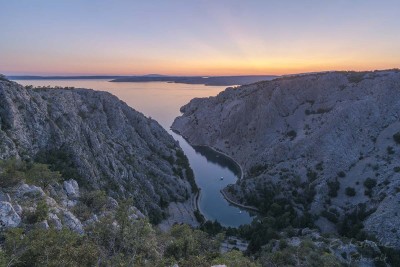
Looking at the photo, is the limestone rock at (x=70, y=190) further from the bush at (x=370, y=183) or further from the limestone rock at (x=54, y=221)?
the bush at (x=370, y=183)

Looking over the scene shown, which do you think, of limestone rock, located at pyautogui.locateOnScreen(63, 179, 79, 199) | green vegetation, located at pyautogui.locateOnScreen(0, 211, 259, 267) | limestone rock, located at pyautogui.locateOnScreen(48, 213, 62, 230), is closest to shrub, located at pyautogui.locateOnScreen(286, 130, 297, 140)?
green vegetation, located at pyautogui.locateOnScreen(0, 211, 259, 267)

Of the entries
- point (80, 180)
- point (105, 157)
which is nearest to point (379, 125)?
point (105, 157)

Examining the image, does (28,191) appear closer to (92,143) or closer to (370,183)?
(92,143)

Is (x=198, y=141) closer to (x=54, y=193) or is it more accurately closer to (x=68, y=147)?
(x=68, y=147)

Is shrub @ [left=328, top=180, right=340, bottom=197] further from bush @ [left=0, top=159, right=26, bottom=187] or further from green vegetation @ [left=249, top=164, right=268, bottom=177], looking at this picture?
bush @ [left=0, top=159, right=26, bottom=187]

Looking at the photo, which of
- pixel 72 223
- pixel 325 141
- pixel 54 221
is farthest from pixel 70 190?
pixel 325 141

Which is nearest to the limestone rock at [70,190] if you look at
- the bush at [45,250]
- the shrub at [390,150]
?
the bush at [45,250]
